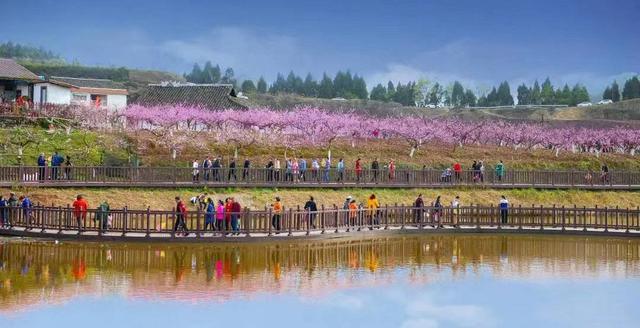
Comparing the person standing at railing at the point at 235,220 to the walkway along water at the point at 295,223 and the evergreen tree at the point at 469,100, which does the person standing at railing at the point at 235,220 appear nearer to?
the walkway along water at the point at 295,223

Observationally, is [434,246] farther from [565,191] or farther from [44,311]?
[565,191]

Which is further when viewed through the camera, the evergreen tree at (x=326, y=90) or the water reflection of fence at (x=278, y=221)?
the evergreen tree at (x=326, y=90)

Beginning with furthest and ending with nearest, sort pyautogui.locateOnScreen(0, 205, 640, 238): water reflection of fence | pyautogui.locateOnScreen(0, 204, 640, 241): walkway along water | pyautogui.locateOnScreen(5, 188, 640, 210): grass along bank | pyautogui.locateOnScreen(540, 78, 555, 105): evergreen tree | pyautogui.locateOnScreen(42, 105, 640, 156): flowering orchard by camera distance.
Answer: pyautogui.locateOnScreen(540, 78, 555, 105): evergreen tree, pyautogui.locateOnScreen(42, 105, 640, 156): flowering orchard, pyautogui.locateOnScreen(5, 188, 640, 210): grass along bank, pyautogui.locateOnScreen(0, 205, 640, 238): water reflection of fence, pyautogui.locateOnScreen(0, 204, 640, 241): walkway along water

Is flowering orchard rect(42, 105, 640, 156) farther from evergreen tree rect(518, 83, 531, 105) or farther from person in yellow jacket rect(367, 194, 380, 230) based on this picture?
evergreen tree rect(518, 83, 531, 105)

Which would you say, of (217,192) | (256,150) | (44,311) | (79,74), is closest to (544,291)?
(44,311)

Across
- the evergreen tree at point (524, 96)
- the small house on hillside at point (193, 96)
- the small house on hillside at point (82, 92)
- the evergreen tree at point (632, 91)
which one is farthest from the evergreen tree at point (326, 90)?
the small house on hillside at point (193, 96)

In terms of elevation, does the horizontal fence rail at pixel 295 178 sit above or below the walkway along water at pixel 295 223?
above

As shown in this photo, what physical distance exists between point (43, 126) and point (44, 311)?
43.9 meters

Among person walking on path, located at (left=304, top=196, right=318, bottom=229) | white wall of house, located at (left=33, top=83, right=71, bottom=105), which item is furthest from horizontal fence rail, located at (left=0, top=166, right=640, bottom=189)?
white wall of house, located at (left=33, top=83, right=71, bottom=105)

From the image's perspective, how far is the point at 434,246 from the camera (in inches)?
1474

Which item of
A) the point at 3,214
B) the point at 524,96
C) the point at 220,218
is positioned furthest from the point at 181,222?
the point at 524,96

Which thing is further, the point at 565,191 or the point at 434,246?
the point at 565,191

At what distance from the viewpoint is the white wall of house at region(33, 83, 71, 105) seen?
241 ft

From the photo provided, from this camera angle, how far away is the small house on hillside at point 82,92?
75.1 meters
